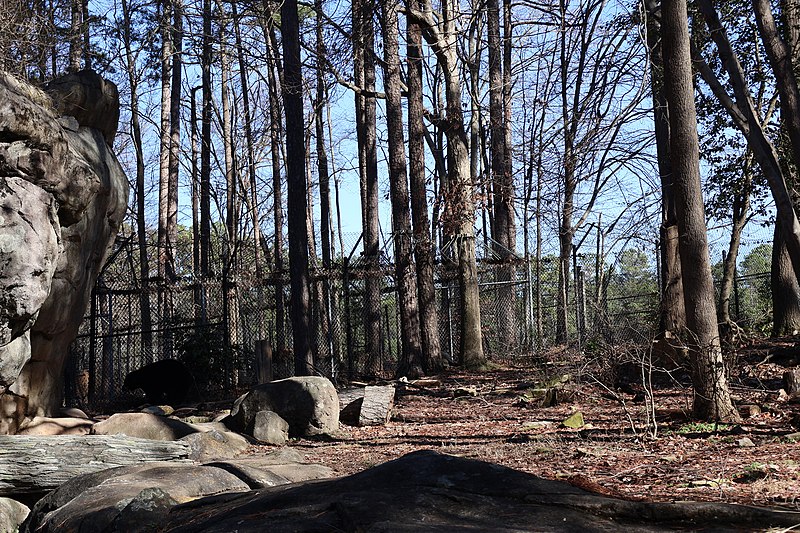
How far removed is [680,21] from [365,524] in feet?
25.5

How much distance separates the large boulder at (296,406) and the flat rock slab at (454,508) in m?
6.07

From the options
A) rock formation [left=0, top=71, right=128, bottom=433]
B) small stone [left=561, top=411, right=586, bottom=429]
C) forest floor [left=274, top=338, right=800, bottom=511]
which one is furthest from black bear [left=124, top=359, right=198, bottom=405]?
small stone [left=561, top=411, right=586, bottom=429]

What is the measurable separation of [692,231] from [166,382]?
35.4ft

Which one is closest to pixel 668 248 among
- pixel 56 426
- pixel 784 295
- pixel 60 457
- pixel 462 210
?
pixel 462 210

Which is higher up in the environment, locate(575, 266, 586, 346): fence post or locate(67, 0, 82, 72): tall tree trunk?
locate(67, 0, 82, 72): tall tree trunk

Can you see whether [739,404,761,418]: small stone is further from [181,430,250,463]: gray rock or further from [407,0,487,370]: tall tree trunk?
[407,0,487,370]: tall tree trunk

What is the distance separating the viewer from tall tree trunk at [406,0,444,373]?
1695cm

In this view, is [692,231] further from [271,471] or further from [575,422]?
[271,471]

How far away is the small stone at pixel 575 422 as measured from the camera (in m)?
9.63

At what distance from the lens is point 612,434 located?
8844mm

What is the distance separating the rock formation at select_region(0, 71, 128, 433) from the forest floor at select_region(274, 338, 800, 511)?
3.76 meters

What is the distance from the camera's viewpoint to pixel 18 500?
846 cm

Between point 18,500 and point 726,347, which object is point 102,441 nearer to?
point 18,500

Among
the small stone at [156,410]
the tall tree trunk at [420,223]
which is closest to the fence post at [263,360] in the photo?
the small stone at [156,410]
